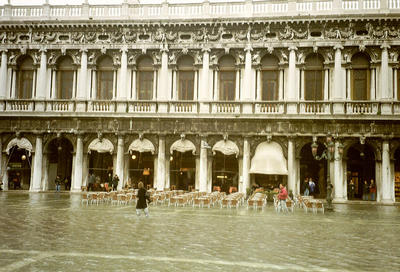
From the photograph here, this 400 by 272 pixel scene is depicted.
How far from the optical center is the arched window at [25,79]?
108ft

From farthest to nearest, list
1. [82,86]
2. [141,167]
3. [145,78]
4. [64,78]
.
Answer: [64,78]
[145,78]
[82,86]
[141,167]

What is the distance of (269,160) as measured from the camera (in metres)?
28.7

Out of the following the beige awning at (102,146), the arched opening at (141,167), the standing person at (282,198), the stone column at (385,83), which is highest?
the stone column at (385,83)

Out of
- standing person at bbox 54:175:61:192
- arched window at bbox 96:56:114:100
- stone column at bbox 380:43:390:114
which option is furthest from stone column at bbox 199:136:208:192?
stone column at bbox 380:43:390:114

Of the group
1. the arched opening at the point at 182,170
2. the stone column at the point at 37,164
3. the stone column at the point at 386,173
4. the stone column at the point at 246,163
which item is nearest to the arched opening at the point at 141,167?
the arched opening at the point at 182,170

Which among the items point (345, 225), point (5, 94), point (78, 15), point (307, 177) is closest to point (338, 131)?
point (307, 177)

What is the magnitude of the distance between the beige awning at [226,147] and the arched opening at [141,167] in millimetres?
4917

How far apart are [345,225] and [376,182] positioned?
13.5 meters

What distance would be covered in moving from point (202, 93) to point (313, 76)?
7620mm

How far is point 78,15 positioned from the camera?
3191cm

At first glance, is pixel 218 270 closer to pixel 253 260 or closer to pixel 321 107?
pixel 253 260

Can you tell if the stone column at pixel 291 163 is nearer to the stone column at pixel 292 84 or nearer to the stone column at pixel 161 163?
the stone column at pixel 292 84

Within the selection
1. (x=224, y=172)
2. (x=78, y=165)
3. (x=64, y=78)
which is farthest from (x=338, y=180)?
(x=64, y=78)

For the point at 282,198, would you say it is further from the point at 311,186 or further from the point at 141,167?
the point at 141,167
